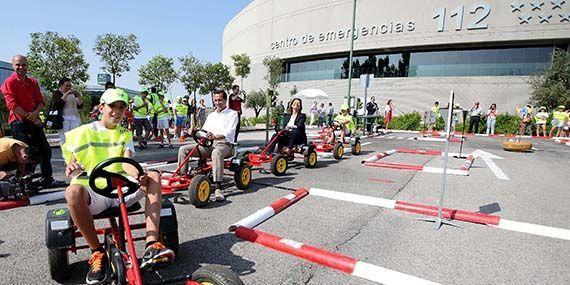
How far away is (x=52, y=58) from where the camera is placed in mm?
20688

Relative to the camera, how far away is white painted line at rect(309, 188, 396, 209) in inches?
165

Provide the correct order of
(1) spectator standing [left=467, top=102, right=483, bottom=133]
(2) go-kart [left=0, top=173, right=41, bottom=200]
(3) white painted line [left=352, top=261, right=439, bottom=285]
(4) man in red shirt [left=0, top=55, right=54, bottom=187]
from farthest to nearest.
→ (1) spectator standing [left=467, top=102, right=483, bottom=133] → (4) man in red shirt [left=0, top=55, right=54, bottom=187] → (2) go-kart [left=0, top=173, right=41, bottom=200] → (3) white painted line [left=352, top=261, right=439, bottom=285]

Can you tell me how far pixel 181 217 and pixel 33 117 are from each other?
281 centimetres

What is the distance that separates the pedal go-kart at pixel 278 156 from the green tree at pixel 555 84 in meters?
22.8

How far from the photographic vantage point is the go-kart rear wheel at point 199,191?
3.87 metres

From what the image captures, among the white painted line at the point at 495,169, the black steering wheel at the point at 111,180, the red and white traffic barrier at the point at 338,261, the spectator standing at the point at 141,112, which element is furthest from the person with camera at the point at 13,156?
the white painted line at the point at 495,169

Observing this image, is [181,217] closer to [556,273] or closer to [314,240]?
[314,240]

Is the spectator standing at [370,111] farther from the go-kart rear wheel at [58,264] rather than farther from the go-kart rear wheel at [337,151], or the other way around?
the go-kart rear wheel at [58,264]

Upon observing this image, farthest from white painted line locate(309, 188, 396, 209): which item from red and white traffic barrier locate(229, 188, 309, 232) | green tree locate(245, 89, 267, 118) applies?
green tree locate(245, 89, 267, 118)

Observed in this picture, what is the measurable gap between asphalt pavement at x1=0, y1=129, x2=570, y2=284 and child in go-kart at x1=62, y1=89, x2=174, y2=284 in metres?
0.38

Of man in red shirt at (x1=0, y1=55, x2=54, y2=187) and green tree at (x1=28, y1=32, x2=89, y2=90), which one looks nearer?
man in red shirt at (x1=0, y1=55, x2=54, y2=187)

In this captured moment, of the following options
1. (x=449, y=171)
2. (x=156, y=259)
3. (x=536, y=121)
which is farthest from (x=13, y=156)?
(x=536, y=121)

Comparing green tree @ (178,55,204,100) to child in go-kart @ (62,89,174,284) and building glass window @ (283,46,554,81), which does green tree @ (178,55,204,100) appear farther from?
child in go-kart @ (62,89,174,284)

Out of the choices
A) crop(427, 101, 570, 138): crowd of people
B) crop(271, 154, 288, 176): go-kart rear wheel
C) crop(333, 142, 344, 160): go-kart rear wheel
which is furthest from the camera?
crop(427, 101, 570, 138): crowd of people
